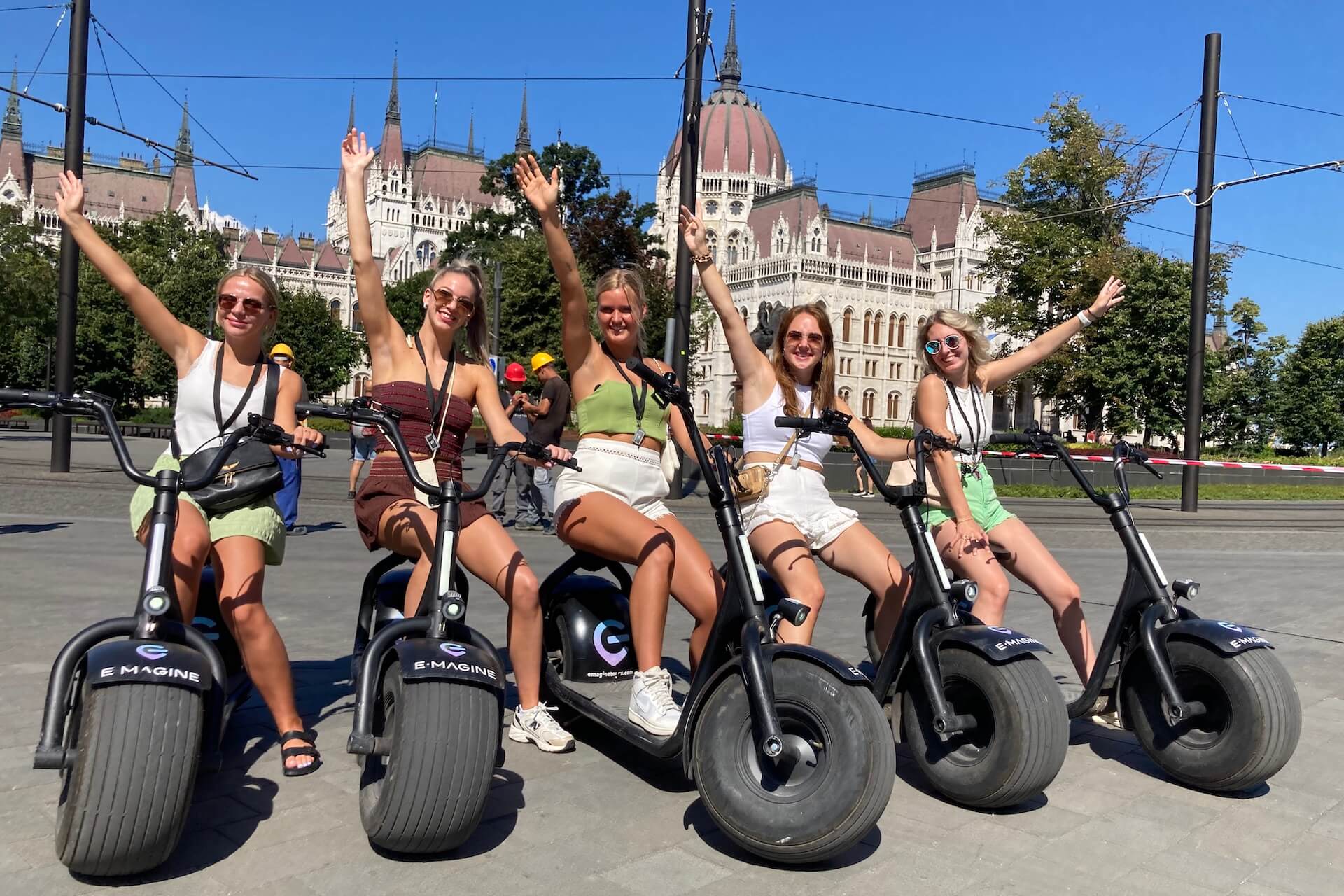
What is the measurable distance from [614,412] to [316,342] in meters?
76.1

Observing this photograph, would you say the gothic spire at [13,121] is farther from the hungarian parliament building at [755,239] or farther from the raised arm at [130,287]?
the raised arm at [130,287]

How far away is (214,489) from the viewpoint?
3.96 m

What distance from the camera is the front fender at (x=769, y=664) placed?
10.9 feet

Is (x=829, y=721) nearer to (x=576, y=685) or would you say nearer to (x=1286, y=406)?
(x=576, y=685)

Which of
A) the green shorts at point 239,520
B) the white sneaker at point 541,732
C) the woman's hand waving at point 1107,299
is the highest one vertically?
the woman's hand waving at point 1107,299

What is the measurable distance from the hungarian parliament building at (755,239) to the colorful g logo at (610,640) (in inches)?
3542

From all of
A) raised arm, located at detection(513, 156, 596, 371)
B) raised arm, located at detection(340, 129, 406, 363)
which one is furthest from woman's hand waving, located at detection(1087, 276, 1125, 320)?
raised arm, located at detection(340, 129, 406, 363)

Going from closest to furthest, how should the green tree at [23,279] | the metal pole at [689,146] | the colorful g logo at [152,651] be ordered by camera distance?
the colorful g logo at [152,651] → the metal pole at [689,146] → the green tree at [23,279]

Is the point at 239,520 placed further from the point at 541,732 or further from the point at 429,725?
the point at 541,732

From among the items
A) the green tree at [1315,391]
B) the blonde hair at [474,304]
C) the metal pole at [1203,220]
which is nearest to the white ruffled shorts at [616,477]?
the blonde hair at [474,304]

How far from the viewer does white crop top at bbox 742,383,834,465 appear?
4.88 m

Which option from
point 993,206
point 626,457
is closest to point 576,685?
point 626,457

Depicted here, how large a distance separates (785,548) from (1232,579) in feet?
25.8

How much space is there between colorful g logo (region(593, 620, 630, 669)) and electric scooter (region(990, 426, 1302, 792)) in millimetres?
1782
